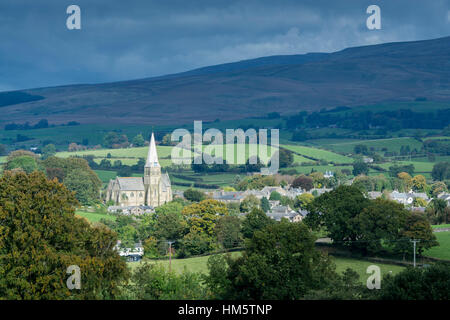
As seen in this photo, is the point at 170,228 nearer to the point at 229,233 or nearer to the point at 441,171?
the point at 229,233

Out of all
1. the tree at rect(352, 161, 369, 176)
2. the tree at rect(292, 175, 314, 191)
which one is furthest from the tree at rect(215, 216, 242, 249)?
the tree at rect(352, 161, 369, 176)

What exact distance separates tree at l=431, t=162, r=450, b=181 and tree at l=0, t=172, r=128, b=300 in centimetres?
10461

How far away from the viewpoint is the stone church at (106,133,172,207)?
11403 cm

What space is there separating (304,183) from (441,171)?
1067 inches

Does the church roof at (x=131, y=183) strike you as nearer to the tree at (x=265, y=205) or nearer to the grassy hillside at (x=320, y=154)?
the tree at (x=265, y=205)

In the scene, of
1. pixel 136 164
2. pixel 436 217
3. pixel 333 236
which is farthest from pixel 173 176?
pixel 333 236

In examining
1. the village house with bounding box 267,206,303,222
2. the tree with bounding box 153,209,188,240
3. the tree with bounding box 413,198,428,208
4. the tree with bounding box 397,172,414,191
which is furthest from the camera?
the tree with bounding box 397,172,414,191

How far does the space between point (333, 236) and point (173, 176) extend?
8054 cm

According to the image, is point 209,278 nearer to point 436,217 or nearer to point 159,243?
point 159,243

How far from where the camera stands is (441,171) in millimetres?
129250

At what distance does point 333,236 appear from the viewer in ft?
173

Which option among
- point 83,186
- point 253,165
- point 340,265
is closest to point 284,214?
point 83,186

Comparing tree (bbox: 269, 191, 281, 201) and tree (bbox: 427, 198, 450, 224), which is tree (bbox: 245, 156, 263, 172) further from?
tree (bbox: 427, 198, 450, 224)
